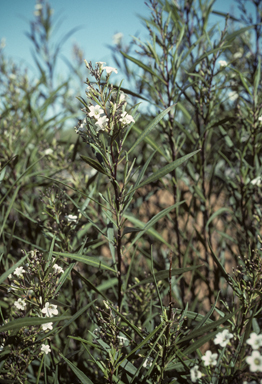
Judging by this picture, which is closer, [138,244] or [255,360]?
[255,360]

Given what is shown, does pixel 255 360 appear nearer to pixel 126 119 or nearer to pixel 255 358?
pixel 255 358

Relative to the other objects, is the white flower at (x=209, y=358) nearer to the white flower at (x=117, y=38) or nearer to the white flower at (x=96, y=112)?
the white flower at (x=96, y=112)

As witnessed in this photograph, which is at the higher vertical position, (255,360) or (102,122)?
(102,122)

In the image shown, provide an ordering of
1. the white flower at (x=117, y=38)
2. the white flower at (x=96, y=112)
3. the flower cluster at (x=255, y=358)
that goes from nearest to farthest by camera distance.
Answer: the flower cluster at (x=255, y=358)
the white flower at (x=96, y=112)
the white flower at (x=117, y=38)

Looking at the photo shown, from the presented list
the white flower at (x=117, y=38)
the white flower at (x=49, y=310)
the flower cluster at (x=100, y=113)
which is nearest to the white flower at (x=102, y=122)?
the flower cluster at (x=100, y=113)

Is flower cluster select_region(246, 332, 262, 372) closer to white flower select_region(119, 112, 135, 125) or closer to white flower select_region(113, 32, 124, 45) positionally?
white flower select_region(119, 112, 135, 125)

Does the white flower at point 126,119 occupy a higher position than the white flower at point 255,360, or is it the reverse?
the white flower at point 126,119

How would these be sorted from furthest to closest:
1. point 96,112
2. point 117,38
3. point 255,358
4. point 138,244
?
point 117,38
point 138,244
point 96,112
point 255,358

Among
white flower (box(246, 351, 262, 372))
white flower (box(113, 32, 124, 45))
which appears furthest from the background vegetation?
white flower (box(113, 32, 124, 45))

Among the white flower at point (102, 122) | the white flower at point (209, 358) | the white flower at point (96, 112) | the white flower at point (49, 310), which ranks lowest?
the white flower at point (209, 358)

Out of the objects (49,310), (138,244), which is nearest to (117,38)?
(138,244)

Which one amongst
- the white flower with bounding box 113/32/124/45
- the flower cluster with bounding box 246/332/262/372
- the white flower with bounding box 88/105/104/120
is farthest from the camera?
the white flower with bounding box 113/32/124/45

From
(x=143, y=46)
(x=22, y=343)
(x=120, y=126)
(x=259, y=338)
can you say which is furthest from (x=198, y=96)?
(x=22, y=343)

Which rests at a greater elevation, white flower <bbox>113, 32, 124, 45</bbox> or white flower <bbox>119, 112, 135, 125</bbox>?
white flower <bbox>113, 32, 124, 45</bbox>
